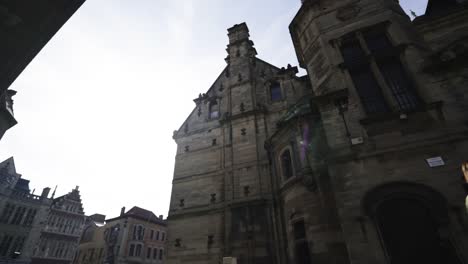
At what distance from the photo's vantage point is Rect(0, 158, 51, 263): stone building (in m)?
30.8

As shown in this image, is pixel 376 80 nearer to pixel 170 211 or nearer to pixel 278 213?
pixel 278 213

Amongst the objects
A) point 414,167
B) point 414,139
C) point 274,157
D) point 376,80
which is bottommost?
point 414,167

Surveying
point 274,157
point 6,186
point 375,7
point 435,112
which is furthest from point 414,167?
point 6,186

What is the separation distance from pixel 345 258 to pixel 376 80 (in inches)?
314

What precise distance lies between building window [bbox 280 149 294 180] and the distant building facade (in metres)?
35.8

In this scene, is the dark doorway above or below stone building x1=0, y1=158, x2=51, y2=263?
below

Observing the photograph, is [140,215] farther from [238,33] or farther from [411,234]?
[411,234]

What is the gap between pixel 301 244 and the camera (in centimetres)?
1161

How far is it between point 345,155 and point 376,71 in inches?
181

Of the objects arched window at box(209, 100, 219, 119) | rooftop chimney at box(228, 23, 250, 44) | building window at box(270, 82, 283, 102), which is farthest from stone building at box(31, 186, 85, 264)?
building window at box(270, 82, 283, 102)

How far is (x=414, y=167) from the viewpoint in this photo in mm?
8719

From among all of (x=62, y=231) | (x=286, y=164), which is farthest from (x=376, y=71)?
(x=62, y=231)

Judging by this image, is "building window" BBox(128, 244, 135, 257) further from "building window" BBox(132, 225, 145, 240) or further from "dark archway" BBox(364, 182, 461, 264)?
"dark archway" BBox(364, 182, 461, 264)

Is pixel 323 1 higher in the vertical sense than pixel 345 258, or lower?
higher
